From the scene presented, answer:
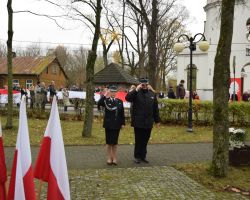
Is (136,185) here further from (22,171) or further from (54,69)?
(54,69)

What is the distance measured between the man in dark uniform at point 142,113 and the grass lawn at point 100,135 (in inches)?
125

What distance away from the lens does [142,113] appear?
973 centimetres

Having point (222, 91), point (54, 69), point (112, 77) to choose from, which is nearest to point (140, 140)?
point (222, 91)

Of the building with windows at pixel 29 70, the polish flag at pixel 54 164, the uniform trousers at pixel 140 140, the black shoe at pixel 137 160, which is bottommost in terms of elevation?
the black shoe at pixel 137 160

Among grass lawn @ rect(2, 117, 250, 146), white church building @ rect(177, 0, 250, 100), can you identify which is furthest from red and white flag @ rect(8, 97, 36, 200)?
white church building @ rect(177, 0, 250, 100)

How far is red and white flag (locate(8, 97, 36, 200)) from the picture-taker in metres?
4.37

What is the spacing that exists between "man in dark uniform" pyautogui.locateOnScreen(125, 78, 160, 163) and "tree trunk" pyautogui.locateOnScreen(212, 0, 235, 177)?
1.83 m

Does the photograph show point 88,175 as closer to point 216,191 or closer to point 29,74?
point 216,191

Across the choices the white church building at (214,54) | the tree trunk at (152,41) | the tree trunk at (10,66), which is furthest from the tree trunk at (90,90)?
the white church building at (214,54)

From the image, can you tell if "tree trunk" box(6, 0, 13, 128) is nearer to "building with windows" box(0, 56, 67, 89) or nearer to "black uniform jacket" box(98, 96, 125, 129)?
"black uniform jacket" box(98, 96, 125, 129)

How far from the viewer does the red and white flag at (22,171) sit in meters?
4.37

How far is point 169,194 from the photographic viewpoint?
7168 millimetres

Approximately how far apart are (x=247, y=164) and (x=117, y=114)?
3064 mm

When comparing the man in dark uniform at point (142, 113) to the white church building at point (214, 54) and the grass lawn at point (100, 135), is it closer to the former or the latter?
the grass lawn at point (100, 135)
